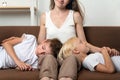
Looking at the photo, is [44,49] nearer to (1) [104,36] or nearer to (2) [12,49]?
(2) [12,49]

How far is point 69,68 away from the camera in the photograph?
1476mm

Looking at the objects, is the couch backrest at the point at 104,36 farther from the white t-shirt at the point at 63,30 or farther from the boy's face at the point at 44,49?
the boy's face at the point at 44,49

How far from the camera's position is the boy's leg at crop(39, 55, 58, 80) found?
144cm

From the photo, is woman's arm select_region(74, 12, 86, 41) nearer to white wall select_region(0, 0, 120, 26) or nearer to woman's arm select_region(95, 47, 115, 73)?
woman's arm select_region(95, 47, 115, 73)

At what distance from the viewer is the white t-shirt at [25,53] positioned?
1.78m

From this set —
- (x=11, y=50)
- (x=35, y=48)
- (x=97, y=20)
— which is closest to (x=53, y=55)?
(x=35, y=48)

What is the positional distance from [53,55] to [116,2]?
4.93 ft

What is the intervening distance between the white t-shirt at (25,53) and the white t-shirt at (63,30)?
0.16 metres

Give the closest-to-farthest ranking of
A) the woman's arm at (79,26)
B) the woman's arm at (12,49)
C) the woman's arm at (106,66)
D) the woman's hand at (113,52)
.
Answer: the woman's arm at (106,66) < the woman's arm at (12,49) < the woman's hand at (113,52) < the woman's arm at (79,26)

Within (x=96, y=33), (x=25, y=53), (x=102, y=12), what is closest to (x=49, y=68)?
(x=25, y=53)

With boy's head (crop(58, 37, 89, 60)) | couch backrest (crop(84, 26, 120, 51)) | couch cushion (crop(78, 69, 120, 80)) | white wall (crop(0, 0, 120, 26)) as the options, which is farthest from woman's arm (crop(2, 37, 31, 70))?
white wall (crop(0, 0, 120, 26))

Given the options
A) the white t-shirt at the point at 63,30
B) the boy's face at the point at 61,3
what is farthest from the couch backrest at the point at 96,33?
the boy's face at the point at 61,3

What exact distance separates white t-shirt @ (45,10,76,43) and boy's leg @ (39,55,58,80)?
0.45 metres

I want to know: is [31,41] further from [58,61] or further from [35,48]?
[58,61]
